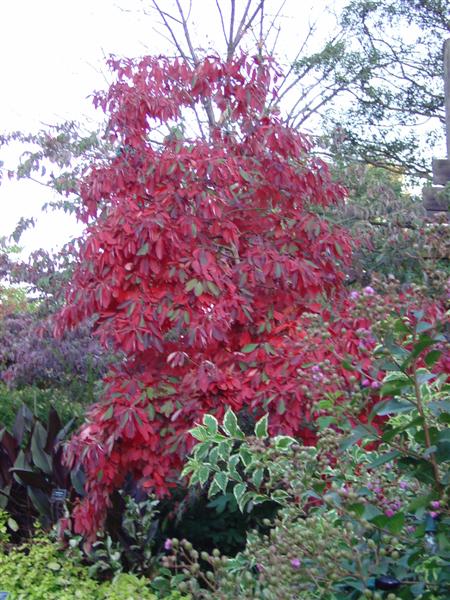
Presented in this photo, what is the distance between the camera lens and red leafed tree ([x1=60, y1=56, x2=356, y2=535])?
14.9ft

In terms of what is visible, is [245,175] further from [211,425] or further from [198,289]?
[211,425]

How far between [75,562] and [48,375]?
468 cm

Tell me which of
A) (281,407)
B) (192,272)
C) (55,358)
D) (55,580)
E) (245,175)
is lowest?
(55,580)

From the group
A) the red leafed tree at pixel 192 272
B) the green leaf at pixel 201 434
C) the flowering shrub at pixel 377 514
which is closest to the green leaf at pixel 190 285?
the red leafed tree at pixel 192 272

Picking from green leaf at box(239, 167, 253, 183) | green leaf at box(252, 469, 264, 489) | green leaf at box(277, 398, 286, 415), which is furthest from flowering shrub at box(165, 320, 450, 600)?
green leaf at box(239, 167, 253, 183)

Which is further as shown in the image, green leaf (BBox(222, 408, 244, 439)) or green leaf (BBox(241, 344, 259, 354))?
green leaf (BBox(241, 344, 259, 354))

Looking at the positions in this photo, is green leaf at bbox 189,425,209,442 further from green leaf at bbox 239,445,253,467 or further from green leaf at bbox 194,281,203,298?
green leaf at bbox 194,281,203,298

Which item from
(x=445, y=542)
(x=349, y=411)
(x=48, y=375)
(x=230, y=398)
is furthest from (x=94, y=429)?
(x=48, y=375)

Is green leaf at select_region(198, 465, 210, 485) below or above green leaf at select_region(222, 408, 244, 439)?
below

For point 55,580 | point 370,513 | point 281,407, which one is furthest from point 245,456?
point 55,580

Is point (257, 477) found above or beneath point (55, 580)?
above

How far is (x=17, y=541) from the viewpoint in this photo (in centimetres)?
601

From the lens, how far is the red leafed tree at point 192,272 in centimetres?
455

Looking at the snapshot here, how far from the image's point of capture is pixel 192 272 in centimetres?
471
